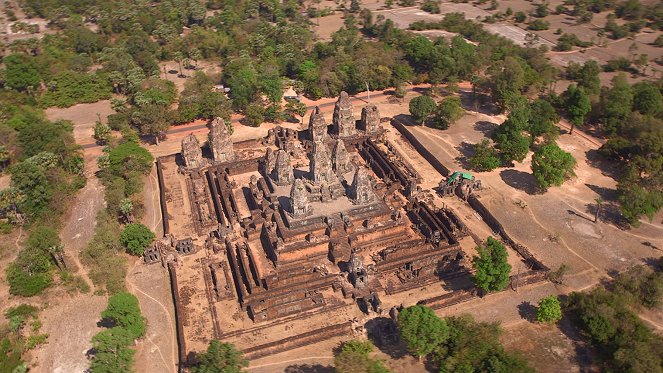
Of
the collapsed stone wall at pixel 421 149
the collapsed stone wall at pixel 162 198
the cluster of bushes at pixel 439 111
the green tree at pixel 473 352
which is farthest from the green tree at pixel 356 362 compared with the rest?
the cluster of bushes at pixel 439 111

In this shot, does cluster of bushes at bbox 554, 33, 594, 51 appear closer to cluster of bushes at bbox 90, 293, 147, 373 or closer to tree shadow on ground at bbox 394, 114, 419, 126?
tree shadow on ground at bbox 394, 114, 419, 126

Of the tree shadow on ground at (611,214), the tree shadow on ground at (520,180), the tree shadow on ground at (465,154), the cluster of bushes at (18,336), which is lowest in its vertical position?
the cluster of bushes at (18,336)

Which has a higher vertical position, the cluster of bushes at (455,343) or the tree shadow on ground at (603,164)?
the cluster of bushes at (455,343)

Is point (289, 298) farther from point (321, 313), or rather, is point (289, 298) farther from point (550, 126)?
point (550, 126)

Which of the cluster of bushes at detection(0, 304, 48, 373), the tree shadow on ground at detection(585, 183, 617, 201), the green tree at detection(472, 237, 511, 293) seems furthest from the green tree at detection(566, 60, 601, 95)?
the cluster of bushes at detection(0, 304, 48, 373)

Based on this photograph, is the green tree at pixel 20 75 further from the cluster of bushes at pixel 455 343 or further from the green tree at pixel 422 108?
the cluster of bushes at pixel 455 343

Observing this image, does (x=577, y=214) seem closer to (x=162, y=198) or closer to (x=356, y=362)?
(x=356, y=362)

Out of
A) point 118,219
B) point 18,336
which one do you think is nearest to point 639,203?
point 118,219
